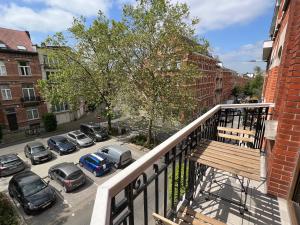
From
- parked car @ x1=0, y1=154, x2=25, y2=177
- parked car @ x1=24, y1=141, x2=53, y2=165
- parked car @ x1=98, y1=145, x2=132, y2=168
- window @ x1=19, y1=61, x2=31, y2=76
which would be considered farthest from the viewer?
window @ x1=19, y1=61, x2=31, y2=76

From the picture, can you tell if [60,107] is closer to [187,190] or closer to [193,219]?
[187,190]

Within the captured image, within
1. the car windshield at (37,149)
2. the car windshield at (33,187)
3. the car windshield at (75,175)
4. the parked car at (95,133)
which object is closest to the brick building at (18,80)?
the parked car at (95,133)

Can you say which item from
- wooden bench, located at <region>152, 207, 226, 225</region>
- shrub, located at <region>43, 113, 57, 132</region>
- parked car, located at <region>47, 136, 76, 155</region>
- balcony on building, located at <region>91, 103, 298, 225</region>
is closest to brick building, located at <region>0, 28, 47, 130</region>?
shrub, located at <region>43, 113, 57, 132</region>

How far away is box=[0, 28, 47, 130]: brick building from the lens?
17359 mm

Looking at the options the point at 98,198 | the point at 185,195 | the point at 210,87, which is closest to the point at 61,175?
the point at 185,195

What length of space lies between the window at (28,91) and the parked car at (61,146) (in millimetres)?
7910

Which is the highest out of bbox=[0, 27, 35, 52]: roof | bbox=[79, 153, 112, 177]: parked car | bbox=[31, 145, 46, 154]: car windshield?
bbox=[0, 27, 35, 52]: roof

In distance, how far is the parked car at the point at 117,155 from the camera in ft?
39.0

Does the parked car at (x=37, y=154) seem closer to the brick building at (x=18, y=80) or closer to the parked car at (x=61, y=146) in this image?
the parked car at (x=61, y=146)

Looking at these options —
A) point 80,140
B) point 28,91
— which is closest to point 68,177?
point 80,140

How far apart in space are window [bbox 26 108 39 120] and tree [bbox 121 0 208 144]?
1318 centimetres

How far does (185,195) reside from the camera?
2.88m

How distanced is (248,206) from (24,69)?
2263cm

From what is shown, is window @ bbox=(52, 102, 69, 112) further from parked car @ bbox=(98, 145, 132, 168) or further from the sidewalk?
parked car @ bbox=(98, 145, 132, 168)
